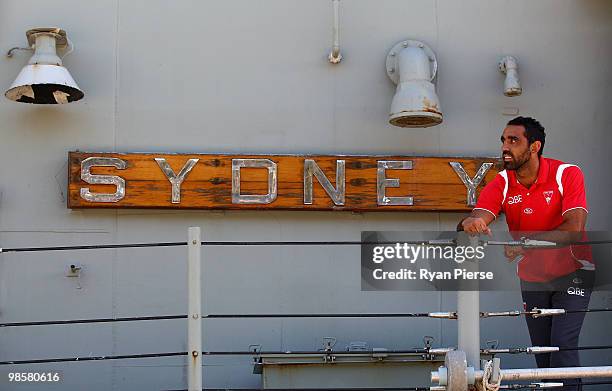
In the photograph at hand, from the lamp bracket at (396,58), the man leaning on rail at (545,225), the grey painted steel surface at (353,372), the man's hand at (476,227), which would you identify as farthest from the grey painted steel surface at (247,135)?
the man's hand at (476,227)

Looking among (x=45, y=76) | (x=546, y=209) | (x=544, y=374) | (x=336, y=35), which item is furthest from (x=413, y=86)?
(x=544, y=374)

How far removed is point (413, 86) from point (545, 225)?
65.6 inches

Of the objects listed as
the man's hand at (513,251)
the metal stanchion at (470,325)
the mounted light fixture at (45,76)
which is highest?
the mounted light fixture at (45,76)

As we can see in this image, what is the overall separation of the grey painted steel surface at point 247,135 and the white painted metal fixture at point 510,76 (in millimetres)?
93

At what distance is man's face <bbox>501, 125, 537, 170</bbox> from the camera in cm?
507

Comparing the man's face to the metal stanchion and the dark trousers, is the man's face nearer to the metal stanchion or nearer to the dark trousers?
the dark trousers

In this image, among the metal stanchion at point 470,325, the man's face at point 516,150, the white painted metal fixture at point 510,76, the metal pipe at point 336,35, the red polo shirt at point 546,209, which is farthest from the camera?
the white painted metal fixture at point 510,76

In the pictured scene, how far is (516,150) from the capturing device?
5.09 m

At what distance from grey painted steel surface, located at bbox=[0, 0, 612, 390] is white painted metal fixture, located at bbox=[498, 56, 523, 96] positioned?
3.7 inches

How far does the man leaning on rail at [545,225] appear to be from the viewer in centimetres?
486

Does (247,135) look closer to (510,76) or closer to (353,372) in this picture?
(353,372)

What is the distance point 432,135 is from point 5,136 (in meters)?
2.64

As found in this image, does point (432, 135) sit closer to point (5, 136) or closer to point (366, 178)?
point (366, 178)

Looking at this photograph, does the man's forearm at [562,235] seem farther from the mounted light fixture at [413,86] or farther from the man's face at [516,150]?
the mounted light fixture at [413,86]
